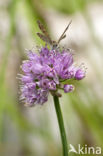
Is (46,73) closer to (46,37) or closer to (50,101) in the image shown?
(46,37)

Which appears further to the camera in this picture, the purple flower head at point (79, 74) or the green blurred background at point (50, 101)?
the green blurred background at point (50, 101)

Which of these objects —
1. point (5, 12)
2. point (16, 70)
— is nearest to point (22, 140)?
point (16, 70)

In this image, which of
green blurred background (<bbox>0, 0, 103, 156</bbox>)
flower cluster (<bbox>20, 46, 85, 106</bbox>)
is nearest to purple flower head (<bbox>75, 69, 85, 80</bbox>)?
flower cluster (<bbox>20, 46, 85, 106</bbox>)

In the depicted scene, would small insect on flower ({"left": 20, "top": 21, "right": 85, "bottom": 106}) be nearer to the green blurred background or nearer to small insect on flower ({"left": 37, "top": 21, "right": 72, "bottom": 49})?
small insect on flower ({"left": 37, "top": 21, "right": 72, "bottom": 49})

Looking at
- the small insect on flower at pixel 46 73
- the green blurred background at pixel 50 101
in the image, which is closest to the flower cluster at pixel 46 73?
the small insect on flower at pixel 46 73

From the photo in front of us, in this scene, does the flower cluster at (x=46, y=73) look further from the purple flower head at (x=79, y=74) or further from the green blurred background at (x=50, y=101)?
the green blurred background at (x=50, y=101)

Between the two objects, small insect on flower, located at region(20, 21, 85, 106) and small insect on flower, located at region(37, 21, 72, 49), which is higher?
small insect on flower, located at region(37, 21, 72, 49)

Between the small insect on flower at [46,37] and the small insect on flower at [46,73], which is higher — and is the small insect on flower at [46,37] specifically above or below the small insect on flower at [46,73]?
above
